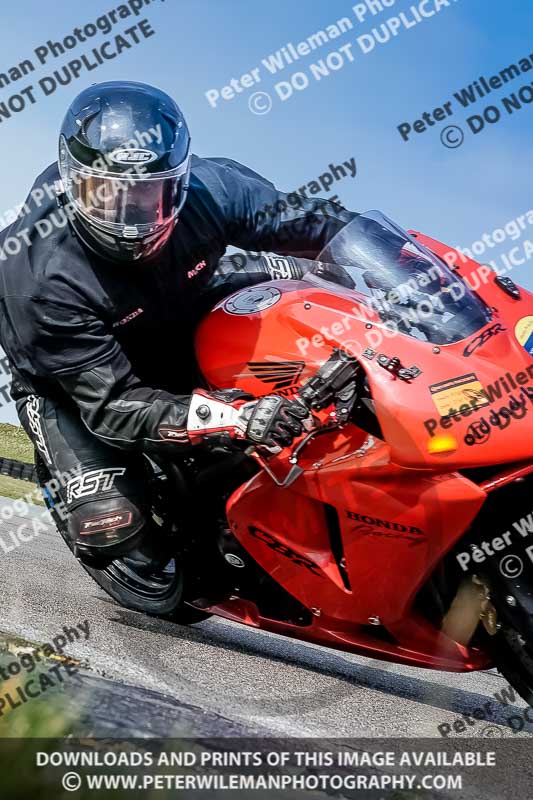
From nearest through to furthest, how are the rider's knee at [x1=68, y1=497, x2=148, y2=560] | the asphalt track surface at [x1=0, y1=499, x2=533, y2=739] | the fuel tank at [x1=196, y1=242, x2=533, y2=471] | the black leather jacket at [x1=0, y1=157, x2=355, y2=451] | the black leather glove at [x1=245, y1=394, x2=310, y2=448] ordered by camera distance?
1. the asphalt track surface at [x1=0, y1=499, x2=533, y2=739]
2. the fuel tank at [x1=196, y1=242, x2=533, y2=471]
3. the black leather glove at [x1=245, y1=394, x2=310, y2=448]
4. the black leather jacket at [x1=0, y1=157, x2=355, y2=451]
5. the rider's knee at [x1=68, y1=497, x2=148, y2=560]

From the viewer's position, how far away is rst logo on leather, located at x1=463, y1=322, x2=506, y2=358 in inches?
134

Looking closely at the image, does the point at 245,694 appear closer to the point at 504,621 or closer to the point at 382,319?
the point at 504,621

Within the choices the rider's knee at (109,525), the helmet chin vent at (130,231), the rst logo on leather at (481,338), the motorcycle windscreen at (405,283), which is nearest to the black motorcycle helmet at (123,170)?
the helmet chin vent at (130,231)

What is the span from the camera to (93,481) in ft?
14.6

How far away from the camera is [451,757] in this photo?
3156mm

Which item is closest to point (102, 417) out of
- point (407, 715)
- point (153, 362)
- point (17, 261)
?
point (153, 362)

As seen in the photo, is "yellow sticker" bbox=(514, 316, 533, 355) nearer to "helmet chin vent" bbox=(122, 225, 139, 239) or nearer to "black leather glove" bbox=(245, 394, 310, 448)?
"black leather glove" bbox=(245, 394, 310, 448)

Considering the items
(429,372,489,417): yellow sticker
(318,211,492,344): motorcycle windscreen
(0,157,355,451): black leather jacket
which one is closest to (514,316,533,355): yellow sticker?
(318,211,492,344): motorcycle windscreen

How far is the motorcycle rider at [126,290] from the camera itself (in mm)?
3855

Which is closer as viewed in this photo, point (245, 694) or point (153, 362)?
point (245, 694)

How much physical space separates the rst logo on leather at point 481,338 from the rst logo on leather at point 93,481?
1.89 metres

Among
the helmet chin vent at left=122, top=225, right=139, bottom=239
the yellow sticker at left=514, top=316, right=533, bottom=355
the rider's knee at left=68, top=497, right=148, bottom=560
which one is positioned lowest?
the rider's knee at left=68, top=497, right=148, bottom=560

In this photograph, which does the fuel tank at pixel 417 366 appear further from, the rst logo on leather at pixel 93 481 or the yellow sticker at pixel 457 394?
the rst logo on leather at pixel 93 481

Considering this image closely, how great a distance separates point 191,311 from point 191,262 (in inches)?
9.0
